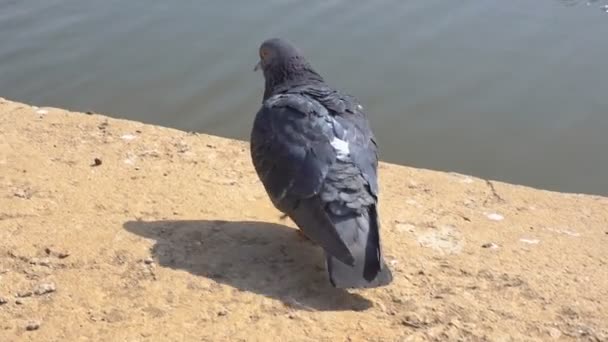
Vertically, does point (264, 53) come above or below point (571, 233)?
above

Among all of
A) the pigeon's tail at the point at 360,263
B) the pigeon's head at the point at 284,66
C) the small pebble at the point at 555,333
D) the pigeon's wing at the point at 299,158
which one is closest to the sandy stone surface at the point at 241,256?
the small pebble at the point at 555,333

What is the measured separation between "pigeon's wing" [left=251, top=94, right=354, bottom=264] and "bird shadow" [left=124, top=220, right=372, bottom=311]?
0.78ft

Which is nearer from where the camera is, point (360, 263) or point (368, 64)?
point (360, 263)

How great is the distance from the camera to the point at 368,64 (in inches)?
334

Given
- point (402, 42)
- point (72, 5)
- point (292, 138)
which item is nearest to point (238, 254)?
point (292, 138)

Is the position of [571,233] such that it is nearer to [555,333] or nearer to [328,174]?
[555,333]

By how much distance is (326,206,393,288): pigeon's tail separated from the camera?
12.4ft

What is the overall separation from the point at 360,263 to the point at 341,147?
68cm

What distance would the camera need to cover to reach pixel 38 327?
11.9 ft

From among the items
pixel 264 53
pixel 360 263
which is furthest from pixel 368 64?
pixel 360 263

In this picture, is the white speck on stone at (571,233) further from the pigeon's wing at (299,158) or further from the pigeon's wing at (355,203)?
the pigeon's wing at (299,158)

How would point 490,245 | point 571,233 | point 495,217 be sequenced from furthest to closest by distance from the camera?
point 495,217 < point 571,233 < point 490,245

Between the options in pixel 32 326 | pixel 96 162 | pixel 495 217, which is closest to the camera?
pixel 32 326

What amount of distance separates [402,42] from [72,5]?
4234 millimetres
